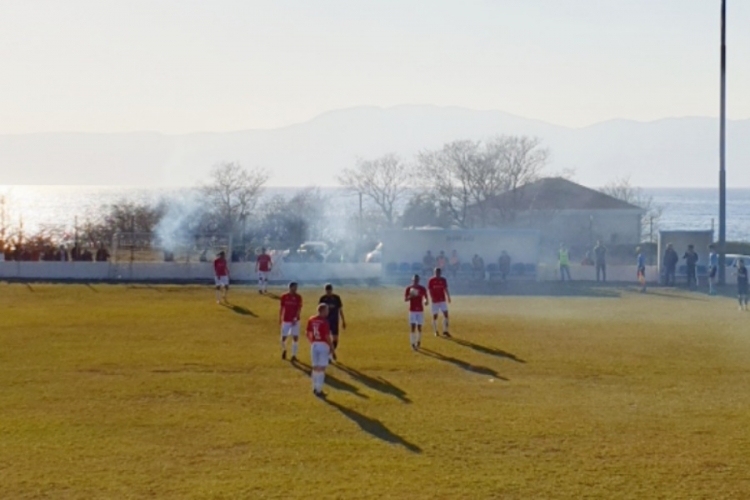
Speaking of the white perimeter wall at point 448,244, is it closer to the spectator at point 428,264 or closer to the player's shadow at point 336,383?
the spectator at point 428,264

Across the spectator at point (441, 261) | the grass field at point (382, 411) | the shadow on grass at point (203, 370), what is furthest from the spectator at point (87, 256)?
the shadow on grass at point (203, 370)

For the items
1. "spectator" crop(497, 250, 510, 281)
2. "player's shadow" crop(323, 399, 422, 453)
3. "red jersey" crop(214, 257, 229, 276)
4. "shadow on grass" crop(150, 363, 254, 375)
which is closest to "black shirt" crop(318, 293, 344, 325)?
"shadow on grass" crop(150, 363, 254, 375)

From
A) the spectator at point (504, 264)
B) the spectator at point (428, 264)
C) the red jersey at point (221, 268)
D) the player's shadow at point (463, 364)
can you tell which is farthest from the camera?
the spectator at point (428, 264)

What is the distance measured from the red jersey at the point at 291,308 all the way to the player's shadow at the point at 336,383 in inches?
42.9

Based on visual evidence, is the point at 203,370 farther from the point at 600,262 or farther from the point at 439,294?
the point at 600,262

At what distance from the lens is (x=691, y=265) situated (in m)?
40.7

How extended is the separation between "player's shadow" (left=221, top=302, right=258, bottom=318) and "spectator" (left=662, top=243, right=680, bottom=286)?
58.1ft

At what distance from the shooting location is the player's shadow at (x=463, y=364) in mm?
21422

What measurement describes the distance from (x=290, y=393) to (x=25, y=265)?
30719 millimetres

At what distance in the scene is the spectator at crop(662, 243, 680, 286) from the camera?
135ft

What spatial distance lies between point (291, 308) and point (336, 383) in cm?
338

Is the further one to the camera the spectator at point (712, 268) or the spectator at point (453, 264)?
the spectator at point (453, 264)

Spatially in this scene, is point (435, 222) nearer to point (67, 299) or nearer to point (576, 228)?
point (576, 228)

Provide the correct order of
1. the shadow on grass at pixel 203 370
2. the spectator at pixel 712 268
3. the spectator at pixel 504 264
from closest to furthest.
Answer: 1. the shadow on grass at pixel 203 370
2. the spectator at pixel 712 268
3. the spectator at pixel 504 264
